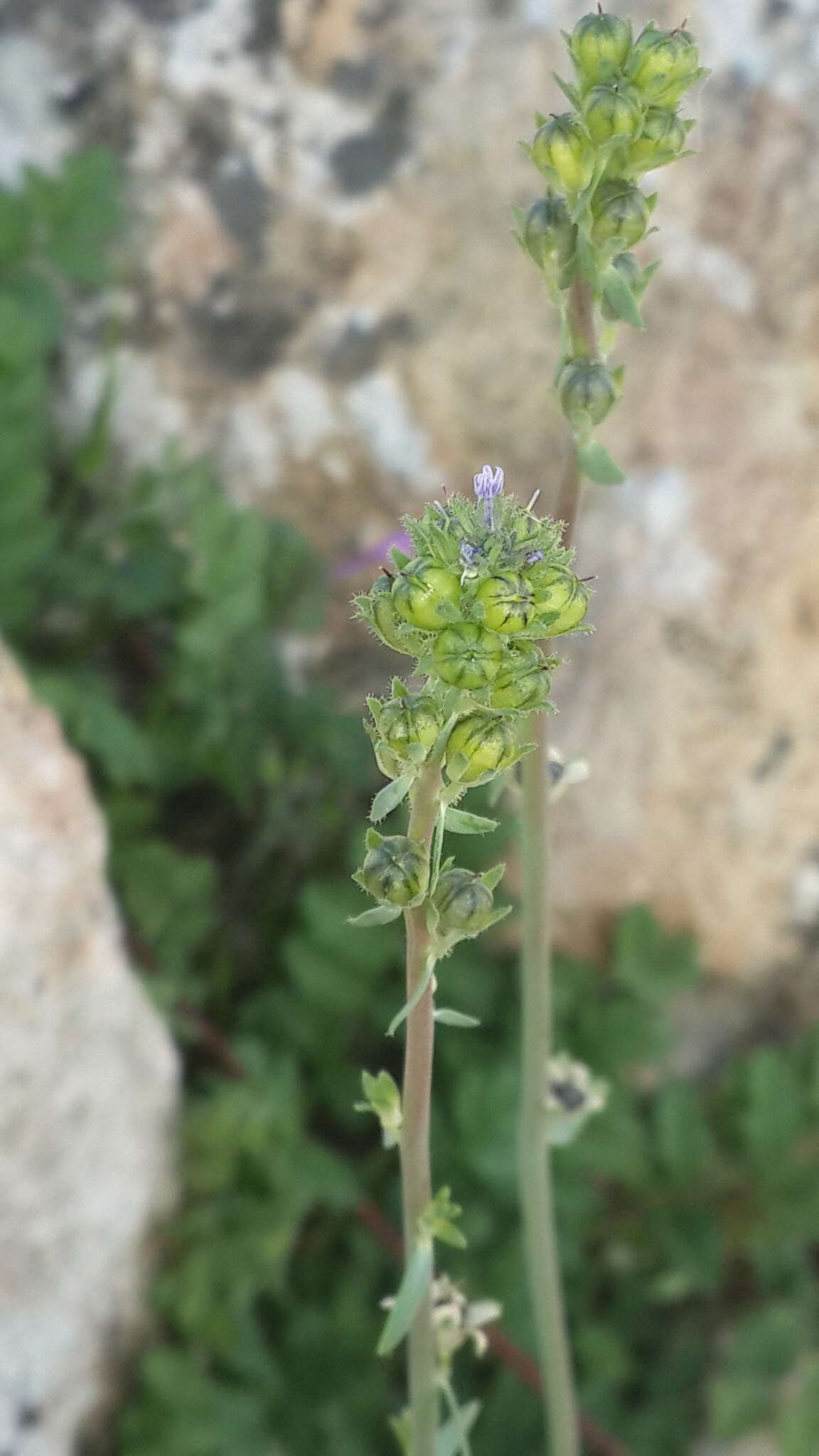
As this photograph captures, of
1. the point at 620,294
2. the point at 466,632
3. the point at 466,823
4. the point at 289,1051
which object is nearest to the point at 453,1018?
the point at 466,823

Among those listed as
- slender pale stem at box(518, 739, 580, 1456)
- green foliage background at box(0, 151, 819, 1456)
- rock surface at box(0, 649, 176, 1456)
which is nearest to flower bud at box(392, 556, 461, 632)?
slender pale stem at box(518, 739, 580, 1456)

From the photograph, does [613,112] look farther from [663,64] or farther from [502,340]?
[502,340]

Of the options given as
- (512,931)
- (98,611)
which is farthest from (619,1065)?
(98,611)

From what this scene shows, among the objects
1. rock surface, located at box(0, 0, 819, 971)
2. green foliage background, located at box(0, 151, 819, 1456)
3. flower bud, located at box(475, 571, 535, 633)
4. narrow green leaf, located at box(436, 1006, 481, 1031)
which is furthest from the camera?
rock surface, located at box(0, 0, 819, 971)

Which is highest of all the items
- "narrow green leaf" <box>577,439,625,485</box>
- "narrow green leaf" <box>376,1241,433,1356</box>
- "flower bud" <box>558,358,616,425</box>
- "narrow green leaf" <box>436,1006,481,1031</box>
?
"flower bud" <box>558,358,616,425</box>

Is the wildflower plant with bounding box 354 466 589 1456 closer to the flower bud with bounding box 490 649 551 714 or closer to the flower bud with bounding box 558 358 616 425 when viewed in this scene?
the flower bud with bounding box 490 649 551 714

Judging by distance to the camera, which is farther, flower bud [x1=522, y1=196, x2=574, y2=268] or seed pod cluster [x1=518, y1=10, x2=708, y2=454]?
flower bud [x1=522, y1=196, x2=574, y2=268]

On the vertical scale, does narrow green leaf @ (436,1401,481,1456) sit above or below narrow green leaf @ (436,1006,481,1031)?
below

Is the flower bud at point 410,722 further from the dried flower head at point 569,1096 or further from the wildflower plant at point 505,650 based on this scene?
the dried flower head at point 569,1096
